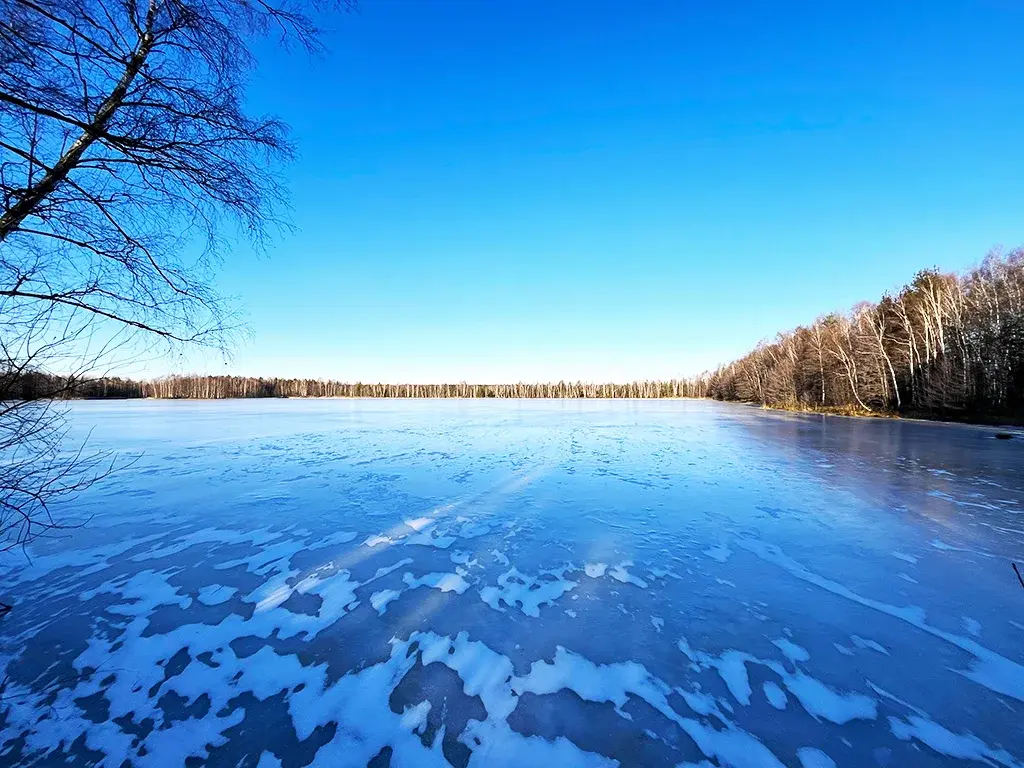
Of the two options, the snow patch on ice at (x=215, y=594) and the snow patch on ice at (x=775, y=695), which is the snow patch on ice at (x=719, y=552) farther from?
the snow patch on ice at (x=215, y=594)

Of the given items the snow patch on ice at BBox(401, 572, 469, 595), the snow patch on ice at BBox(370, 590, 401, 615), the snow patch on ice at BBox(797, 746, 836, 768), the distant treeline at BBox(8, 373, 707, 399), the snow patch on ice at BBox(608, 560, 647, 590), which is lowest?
the snow patch on ice at BBox(797, 746, 836, 768)

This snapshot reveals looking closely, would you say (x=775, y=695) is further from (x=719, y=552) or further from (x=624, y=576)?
(x=719, y=552)

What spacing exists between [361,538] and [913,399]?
3949 cm

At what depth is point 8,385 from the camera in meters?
2.22

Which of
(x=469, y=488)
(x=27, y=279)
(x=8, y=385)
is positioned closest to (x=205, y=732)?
(x=8, y=385)

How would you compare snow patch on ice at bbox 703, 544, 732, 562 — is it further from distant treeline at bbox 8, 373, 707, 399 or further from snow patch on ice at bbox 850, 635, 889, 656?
distant treeline at bbox 8, 373, 707, 399

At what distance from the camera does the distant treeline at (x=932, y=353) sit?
77.5 ft

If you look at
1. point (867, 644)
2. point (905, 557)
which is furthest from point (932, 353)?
point (867, 644)

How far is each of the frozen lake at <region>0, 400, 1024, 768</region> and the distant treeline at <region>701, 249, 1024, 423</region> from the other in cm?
2621

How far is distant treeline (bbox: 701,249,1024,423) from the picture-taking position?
77.5ft

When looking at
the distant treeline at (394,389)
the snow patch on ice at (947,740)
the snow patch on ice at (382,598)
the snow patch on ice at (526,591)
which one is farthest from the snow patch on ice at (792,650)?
the distant treeline at (394,389)

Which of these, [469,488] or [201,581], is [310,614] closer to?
[201,581]

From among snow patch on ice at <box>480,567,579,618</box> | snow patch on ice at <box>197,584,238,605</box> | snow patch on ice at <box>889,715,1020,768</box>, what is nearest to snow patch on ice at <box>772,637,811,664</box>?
snow patch on ice at <box>889,715,1020,768</box>

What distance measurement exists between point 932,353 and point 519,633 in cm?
3814
